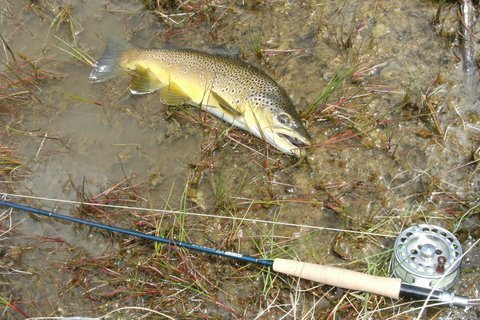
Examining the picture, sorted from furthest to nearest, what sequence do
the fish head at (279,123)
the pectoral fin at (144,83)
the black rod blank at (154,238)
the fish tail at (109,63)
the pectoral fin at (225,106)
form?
the fish tail at (109,63)
the pectoral fin at (144,83)
the pectoral fin at (225,106)
the fish head at (279,123)
the black rod blank at (154,238)

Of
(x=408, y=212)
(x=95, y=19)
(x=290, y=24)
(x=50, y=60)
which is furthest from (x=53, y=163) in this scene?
(x=408, y=212)

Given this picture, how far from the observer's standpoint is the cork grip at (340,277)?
3596mm

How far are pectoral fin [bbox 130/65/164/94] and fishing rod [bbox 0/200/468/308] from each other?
1.71m

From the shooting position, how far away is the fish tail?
533cm

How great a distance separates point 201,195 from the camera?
4609 millimetres

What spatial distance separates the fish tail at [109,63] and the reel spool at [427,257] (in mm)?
3137

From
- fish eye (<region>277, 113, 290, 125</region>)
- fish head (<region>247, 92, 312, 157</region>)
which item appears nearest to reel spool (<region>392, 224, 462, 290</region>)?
fish head (<region>247, 92, 312, 157</region>)

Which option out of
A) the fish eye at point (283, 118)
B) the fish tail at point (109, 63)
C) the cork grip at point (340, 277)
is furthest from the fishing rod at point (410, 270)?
the fish tail at point (109, 63)

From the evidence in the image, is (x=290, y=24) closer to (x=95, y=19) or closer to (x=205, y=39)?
(x=205, y=39)

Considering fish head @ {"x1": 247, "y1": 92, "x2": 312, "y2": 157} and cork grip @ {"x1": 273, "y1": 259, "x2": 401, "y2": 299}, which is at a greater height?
fish head @ {"x1": 247, "y1": 92, "x2": 312, "y2": 157}

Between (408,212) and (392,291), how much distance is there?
83 cm

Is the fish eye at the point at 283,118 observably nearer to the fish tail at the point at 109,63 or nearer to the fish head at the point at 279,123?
the fish head at the point at 279,123

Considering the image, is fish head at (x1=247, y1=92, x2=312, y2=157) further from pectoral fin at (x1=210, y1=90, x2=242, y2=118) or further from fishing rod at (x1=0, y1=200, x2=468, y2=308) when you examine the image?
fishing rod at (x1=0, y1=200, x2=468, y2=308)

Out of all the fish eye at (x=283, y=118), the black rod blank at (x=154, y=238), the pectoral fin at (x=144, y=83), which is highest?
the fish eye at (x=283, y=118)
